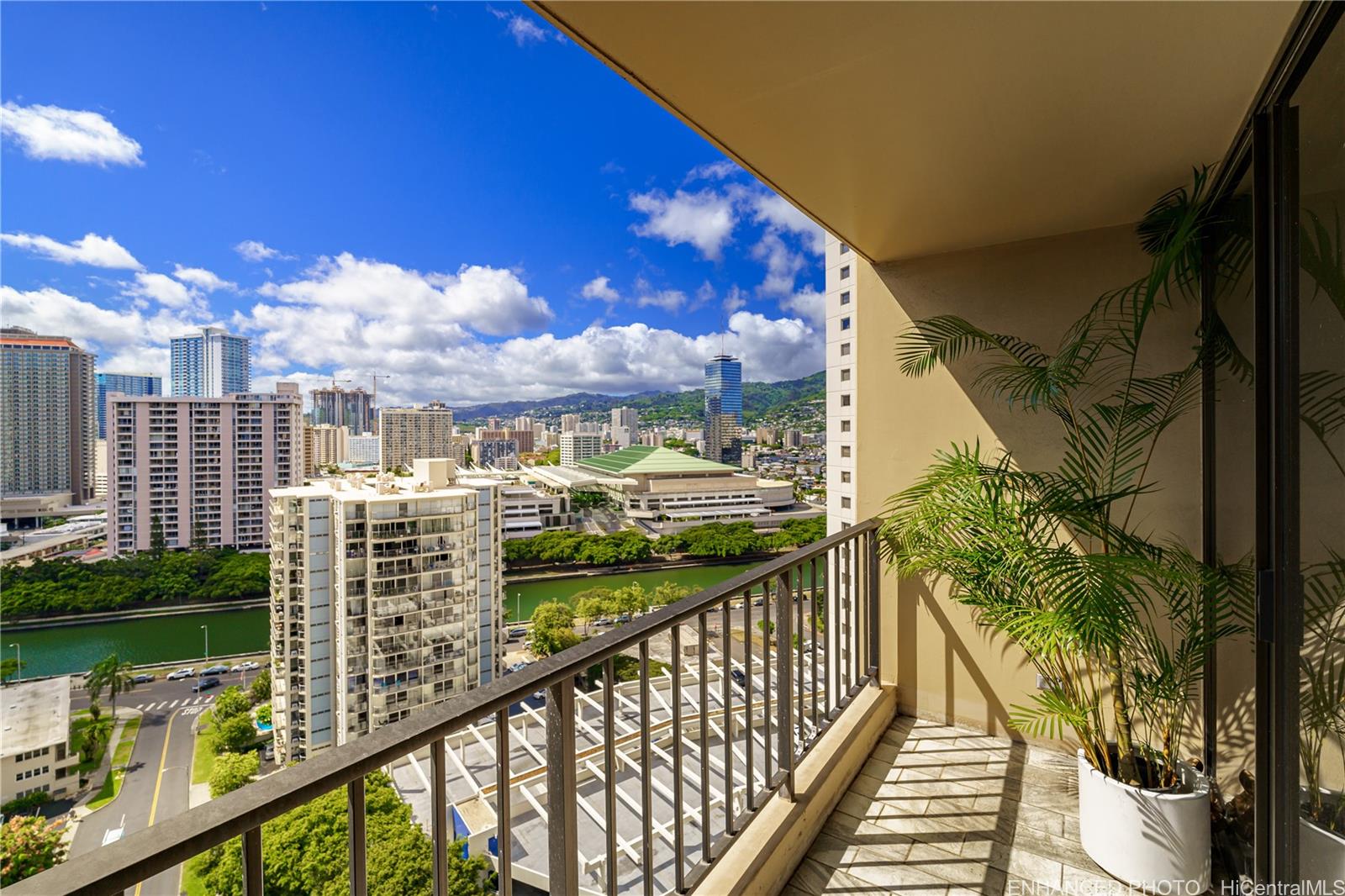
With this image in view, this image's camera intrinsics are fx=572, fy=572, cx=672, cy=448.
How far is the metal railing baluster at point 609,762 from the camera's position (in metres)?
1.05

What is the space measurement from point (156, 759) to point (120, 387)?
11.9m

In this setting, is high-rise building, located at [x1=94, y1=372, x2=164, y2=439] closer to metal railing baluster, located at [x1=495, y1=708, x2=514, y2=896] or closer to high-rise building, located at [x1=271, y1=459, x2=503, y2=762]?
high-rise building, located at [x1=271, y1=459, x2=503, y2=762]

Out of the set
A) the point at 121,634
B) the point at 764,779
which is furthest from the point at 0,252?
the point at 764,779

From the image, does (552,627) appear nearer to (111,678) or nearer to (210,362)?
(111,678)

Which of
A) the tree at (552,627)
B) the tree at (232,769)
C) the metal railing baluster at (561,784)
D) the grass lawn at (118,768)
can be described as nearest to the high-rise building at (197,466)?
the grass lawn at (118,768)

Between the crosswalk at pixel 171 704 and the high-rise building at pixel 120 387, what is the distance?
701 cm

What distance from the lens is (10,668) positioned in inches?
568

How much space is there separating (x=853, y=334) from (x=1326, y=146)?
1783 mm

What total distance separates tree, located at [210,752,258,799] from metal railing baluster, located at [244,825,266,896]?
1042 centimetres

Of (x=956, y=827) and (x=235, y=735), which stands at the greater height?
A: (x=956, y=827)

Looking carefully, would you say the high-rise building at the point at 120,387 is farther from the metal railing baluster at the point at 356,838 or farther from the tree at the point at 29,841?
the metal railing baluster at the point at 356,838

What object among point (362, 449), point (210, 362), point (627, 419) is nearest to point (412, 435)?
point (362, 449)

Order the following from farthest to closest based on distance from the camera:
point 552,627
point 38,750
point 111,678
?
point 111,678, point 552,627, point 38,750

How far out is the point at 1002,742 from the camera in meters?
2.31
